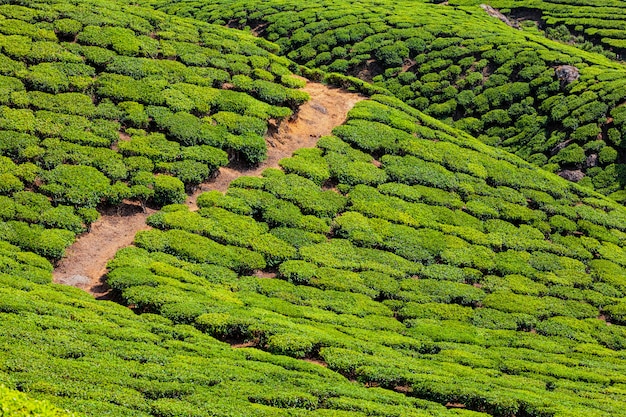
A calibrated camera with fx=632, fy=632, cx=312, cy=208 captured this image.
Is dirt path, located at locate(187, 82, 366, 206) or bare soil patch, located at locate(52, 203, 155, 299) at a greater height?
dirt path, located at locate(187, 82, 366, 206)

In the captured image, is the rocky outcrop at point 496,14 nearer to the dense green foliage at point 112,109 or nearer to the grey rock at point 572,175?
the grey rock at point 572,175

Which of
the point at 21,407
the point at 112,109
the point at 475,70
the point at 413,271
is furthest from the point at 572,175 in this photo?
the point at 21,407

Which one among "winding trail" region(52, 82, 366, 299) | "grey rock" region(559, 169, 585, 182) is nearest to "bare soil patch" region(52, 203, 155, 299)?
"winding trail" region(52, 82, 366, 299)

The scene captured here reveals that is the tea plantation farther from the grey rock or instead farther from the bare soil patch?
the bare soil patch

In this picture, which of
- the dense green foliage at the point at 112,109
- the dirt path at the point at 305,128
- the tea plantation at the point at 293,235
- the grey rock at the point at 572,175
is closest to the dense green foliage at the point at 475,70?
the grey rock at the point at 572,175

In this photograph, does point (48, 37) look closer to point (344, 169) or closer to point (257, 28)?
point (344, 169)

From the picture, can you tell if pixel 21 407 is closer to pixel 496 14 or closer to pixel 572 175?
pixel 572 175
